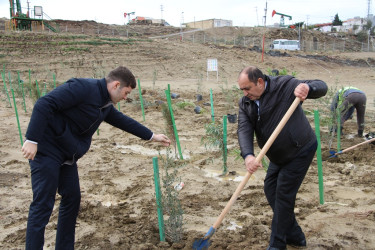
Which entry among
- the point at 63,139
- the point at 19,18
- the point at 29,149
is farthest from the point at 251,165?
the point at 19,18

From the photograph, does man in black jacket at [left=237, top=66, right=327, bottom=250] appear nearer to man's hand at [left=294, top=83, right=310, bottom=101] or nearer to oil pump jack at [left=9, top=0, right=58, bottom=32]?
man's hand at [left=294, top=83, right=310, bottom=101]

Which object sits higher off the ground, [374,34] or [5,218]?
[374,34]

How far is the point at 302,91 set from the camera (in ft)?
8.95

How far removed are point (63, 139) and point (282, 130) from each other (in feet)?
5.91

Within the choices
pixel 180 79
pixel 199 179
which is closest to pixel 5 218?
pixel 199 179

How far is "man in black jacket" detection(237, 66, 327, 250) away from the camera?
2.79 m

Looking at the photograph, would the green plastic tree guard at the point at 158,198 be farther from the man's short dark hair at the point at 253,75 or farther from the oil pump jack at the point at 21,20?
the oil pump jack at the point at 21,20

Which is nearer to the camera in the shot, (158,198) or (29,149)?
(29,149)

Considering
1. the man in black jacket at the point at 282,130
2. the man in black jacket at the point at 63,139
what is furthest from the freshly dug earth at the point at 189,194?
the man in black jacket at the point at 63,139

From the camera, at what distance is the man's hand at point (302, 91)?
2.72 meters

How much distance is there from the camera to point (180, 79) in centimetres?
1892

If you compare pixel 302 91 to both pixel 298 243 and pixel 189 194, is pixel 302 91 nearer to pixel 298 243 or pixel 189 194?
pixel 298 243

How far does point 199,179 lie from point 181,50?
19.3 metres

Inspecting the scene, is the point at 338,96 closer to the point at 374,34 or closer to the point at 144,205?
the point at 144,205
